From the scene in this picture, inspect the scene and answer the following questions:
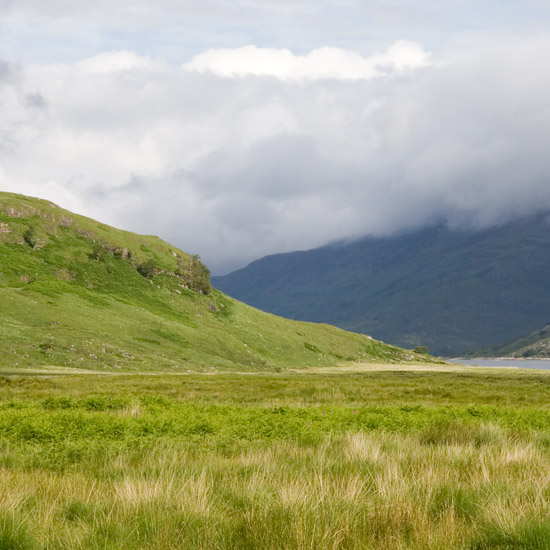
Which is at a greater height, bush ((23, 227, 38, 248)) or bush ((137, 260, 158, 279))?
bush ((23, 227, 38, 248))

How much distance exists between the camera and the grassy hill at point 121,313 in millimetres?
87875

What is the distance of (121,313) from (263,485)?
112m

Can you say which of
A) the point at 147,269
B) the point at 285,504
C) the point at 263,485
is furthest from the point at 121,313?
the point at 285,504

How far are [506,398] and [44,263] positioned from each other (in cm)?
10945

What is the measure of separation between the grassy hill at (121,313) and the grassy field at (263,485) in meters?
62.1

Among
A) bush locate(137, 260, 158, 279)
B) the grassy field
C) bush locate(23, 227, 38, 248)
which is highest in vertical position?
bush locate(23, 227, 38, 248)

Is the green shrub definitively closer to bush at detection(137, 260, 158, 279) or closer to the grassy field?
the grassy field

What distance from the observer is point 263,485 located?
27.7 feet

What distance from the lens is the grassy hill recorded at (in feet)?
288

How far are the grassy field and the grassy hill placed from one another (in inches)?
2445

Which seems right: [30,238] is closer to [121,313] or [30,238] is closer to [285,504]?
[121,313]

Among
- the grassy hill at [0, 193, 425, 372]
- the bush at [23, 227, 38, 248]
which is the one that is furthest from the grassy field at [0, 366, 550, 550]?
the bush at [23, 227, 38, 248]

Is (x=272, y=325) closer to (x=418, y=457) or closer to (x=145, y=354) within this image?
(x=145, y=354)

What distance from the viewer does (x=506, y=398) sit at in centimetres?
3622
